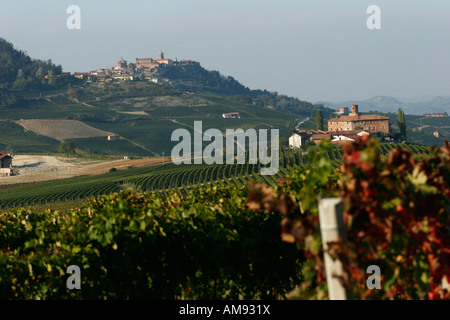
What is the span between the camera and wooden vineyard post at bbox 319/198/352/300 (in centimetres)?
304

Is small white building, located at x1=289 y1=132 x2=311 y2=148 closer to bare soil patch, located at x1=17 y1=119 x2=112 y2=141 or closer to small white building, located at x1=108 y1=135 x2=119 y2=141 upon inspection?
small white building, located at x1=108 y1=135 x2=119 y2=141

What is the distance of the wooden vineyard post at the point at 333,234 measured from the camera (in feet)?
9.97

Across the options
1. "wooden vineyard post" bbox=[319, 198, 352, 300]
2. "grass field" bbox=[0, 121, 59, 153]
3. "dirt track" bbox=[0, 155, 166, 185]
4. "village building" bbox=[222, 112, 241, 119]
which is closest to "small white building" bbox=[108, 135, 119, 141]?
"grass field" bbox=[0, 121, 59, 153]

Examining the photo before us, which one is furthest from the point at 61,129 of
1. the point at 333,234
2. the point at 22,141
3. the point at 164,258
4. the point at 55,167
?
the point at 333,234

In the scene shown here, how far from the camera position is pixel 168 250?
20.3ft

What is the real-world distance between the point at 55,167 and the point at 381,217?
79829 mm

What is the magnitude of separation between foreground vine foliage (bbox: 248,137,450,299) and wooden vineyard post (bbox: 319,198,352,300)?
0.05 metres

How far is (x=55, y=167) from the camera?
7906 cm

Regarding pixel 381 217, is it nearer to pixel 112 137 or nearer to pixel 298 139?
pixel 298 139

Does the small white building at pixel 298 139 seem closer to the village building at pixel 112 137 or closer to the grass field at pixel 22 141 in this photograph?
the village building at pixel 112 137

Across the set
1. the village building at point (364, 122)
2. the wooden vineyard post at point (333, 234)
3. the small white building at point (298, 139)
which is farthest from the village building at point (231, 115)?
the wooden vineyard post at point (333, 234)

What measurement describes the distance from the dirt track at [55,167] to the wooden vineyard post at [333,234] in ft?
228

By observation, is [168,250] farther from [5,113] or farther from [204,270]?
[5,113]
